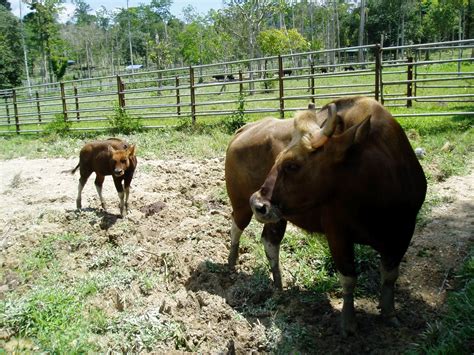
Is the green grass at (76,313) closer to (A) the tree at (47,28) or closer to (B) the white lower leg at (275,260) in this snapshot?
(B) the white lower leg at (275,260)

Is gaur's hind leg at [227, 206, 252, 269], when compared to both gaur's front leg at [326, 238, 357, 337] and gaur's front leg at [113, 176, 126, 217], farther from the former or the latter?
gaur's front leg at [113, 176, 126, 217]

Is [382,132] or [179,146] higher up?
[382,132]

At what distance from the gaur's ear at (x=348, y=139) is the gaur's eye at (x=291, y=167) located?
0.84 feet

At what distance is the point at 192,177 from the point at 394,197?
542 centimetres

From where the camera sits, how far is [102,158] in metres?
7.14

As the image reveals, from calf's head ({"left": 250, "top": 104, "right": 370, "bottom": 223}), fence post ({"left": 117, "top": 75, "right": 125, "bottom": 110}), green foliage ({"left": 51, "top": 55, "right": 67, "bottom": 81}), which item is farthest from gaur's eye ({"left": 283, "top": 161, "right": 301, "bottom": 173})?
green foliage ({"left": 51, "top": 55, "right": 67, "bottom": 81})

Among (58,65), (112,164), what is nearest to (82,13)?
(58,65)

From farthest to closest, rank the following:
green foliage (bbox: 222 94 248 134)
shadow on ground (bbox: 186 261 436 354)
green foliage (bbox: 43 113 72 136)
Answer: green foliage (bbox: 43 113 72 136)
green foliage (bbox: 222 94 248 134)
shadow on ground (bbox: 186 261 436 354)

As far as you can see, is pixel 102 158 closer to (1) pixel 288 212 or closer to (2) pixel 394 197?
(1) pixel 288 212

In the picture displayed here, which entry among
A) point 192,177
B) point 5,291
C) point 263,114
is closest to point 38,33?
point 263,114

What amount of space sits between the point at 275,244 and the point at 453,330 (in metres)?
1.84

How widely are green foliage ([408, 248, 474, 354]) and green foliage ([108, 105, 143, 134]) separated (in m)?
12.1

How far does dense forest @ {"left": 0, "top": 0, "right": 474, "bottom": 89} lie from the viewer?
31.9m

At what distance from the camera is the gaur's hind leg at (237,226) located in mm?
4863
